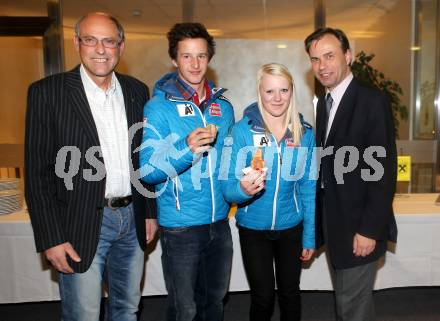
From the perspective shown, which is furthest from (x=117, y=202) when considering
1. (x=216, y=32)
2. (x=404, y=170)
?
(x=216, y=32)

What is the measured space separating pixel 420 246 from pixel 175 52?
2.20 meters

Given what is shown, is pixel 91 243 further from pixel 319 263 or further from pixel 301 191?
pixel 319 263

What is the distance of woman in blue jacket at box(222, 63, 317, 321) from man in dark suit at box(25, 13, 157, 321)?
1.78ft

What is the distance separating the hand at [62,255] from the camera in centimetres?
167

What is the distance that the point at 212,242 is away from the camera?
192 cm

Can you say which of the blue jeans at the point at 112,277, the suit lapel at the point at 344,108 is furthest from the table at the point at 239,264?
the suit lapel at the point at 344,108

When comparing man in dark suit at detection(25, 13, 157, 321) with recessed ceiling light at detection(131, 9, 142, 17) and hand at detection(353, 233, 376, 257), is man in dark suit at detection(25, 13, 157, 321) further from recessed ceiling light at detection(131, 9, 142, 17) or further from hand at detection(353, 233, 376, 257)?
recessed ceiling light at detection(131, 9, 142, 17)

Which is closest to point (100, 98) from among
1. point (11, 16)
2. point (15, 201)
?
point (15, 201)

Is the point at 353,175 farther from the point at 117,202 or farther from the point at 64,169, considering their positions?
the point at 64,169

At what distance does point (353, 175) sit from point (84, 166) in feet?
4.15

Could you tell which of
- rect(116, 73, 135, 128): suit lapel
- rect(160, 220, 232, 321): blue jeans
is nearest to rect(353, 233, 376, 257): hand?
rect(160, 220, 232, 321): blue jeans

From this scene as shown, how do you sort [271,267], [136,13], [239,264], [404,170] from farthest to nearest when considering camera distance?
1. [136,13]
2. [404,170]
3. [239,264]
4. [271,267]

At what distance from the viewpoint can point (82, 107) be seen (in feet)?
5.53

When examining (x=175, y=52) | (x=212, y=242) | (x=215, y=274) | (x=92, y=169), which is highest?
(x=175, y=52)
